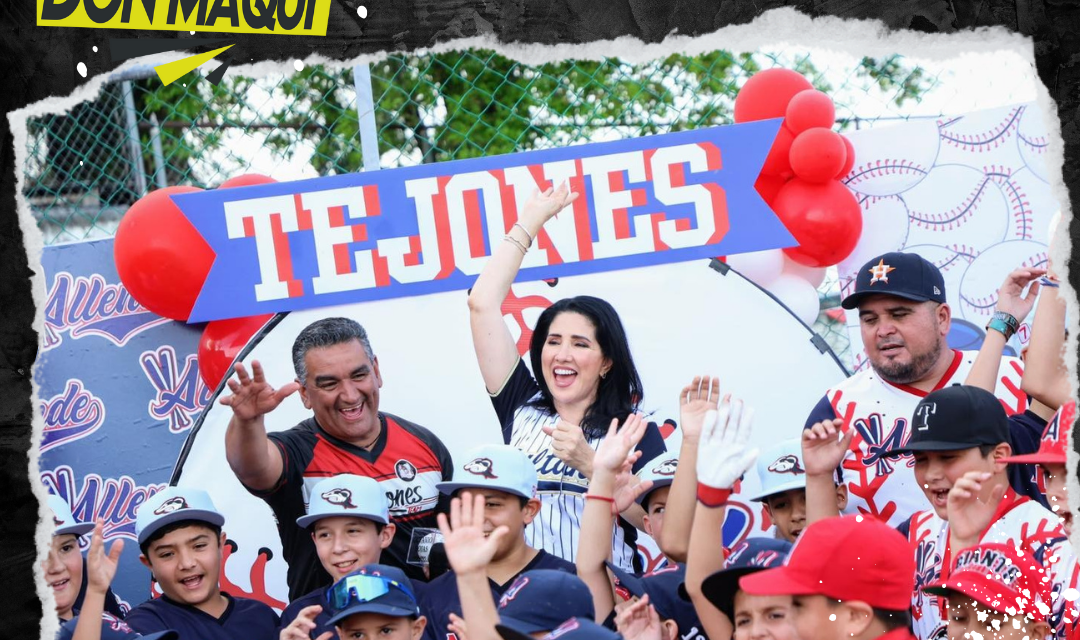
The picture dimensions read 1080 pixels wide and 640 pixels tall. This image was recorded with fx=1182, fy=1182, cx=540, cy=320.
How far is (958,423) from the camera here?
3.47 metres

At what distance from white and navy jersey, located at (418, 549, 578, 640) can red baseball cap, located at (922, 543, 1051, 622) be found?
1.24 m

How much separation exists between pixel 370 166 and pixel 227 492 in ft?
4.51

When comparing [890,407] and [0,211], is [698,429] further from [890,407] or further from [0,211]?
[0,211]

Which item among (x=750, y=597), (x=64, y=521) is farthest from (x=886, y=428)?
(x=64, y=521)

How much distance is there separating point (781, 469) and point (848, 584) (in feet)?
3.91

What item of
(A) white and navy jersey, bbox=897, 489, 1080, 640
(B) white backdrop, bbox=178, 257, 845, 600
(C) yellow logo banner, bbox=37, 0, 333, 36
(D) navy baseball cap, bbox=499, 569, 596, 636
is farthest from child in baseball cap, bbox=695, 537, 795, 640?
(C) yellow logo banner, bbox=37, 0, 333, 36

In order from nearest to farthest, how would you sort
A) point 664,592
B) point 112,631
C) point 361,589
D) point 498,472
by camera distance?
point 361,589 < point 664,592 < point 112,631 < point 498,472

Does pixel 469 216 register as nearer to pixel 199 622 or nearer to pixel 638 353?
pixel 638 353

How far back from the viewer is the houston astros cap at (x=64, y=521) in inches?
164

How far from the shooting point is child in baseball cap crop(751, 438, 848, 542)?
3938 millimetres

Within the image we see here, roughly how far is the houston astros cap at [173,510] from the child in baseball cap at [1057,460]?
2621 millimetres

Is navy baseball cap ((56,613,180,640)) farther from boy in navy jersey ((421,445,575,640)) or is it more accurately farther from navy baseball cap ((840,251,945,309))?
navy baseball cap ((840,251,945,309))

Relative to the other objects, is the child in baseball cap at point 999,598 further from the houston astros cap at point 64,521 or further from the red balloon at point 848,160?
the houston astros cap at point 64,521

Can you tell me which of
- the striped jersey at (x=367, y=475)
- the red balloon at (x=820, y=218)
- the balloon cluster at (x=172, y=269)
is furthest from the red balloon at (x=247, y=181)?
the red balloon at (x=820, y=218)
